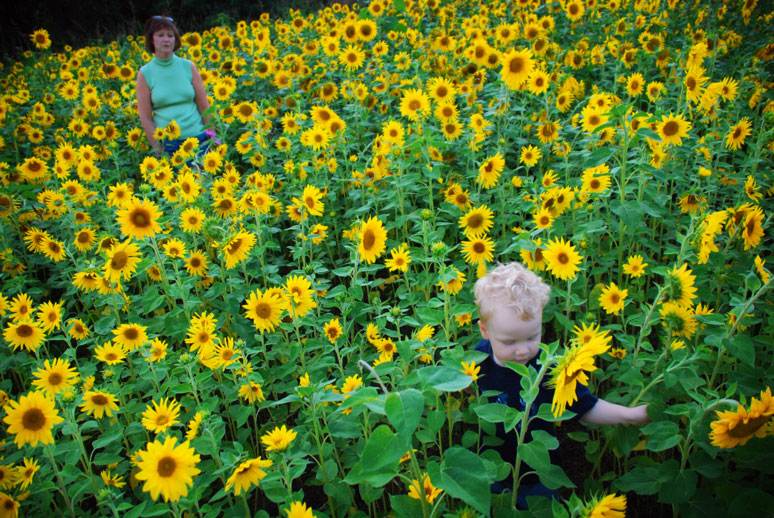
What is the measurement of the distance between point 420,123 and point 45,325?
2703 millimetres

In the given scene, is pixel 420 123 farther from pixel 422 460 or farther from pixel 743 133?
pixel 422 460

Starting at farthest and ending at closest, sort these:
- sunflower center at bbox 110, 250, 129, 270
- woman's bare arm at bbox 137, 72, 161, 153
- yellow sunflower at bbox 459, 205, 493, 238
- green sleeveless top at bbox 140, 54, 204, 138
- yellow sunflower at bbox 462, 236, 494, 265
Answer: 1. green sleeveless top at bbox 140, 54, 204, 138
2. woman's bare arm at bbox 137, 72, 161, 153
3. yellow sunflower at bbox 459, 205, 493, 238
4. yellow sunflower at bbox 462, 236, 494, 265
5. sunflower center at bbox 110, 250, 129, 270

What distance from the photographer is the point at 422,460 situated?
2.06 metres

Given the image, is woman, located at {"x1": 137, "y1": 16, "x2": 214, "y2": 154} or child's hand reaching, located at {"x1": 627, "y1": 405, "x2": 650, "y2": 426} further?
woman, located at {"x1": 137, "y1": 16, "x2": 214, "y2": 154}

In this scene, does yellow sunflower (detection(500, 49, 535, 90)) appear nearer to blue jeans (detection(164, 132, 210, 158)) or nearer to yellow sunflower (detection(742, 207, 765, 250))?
yellow sunflower (detection(742, 207, 765, 250))

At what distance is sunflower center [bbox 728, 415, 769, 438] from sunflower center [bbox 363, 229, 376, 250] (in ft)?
5.64

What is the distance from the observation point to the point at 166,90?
5.51 metres

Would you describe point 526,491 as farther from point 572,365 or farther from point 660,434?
point 572,365

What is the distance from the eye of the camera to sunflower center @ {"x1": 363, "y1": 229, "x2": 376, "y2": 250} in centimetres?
254

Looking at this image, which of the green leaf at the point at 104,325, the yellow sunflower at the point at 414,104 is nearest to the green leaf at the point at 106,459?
the green leaf at the point at 104,325

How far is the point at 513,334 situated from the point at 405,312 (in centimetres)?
109

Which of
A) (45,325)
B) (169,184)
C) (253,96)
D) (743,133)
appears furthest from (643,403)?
(253,96)

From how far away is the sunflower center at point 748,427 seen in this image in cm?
128

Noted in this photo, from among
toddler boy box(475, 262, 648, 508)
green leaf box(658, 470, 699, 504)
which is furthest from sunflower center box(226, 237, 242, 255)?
green leaf box(658, 470, 699, 504)
